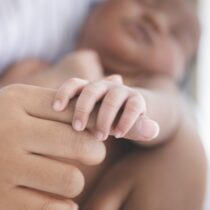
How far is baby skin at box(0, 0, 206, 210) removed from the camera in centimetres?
46

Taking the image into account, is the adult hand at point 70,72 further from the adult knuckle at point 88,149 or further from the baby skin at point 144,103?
the adult knuckle at point 88,149

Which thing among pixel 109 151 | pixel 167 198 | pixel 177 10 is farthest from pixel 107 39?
pixel 167 198

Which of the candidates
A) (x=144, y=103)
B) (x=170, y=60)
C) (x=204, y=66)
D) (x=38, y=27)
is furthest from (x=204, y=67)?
(x=144, y=103)

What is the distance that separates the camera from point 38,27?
89cm

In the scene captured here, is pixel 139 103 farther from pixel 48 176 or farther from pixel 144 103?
pixel 48 176

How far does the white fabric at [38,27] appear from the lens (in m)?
0.79

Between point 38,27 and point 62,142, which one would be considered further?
point 38,27

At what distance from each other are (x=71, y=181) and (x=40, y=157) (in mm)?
44

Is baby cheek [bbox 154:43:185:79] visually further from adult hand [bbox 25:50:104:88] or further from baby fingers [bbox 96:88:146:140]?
baby fingers [bbox 96:88:146:140]

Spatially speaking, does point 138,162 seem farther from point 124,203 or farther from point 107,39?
point 107,39

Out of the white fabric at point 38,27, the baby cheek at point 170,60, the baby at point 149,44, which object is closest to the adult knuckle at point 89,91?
the baby at point 149,44

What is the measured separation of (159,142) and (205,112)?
52 cm

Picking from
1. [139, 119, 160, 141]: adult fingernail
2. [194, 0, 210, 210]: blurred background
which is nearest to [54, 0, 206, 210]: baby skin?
[139, 119, 160, 141]: adult fingernail

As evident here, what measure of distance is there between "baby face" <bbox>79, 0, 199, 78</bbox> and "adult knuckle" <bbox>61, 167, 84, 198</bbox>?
465 millimetres
